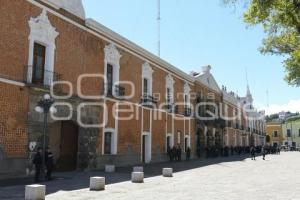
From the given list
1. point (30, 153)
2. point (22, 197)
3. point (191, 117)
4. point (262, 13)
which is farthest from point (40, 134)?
point (191, 117)

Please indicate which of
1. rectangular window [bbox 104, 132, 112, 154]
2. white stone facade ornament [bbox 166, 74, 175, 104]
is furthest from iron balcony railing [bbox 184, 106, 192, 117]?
rectangular window [bbox 104, 132, 112, 154]

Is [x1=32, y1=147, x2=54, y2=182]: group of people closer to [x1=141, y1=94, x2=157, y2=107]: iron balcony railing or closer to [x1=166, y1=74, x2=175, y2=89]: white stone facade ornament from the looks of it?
[x1=141, y1=94, x2=157, y2=107]: iron balcony railing

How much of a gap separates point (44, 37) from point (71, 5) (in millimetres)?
2893

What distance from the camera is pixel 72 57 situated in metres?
20.5

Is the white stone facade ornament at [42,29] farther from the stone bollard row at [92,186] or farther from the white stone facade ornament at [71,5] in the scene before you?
the stone bollard row at [92,186]

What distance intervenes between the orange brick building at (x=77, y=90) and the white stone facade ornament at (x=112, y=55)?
6 centimetres

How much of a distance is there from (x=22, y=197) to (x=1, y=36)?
24.8 feet

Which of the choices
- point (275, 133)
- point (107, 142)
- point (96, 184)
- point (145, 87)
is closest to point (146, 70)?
point (145, 87)

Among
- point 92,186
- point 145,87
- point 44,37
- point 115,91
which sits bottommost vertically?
point 92,186

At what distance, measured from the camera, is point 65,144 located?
69.5 ft

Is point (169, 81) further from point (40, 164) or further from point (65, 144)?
point (40, 164)

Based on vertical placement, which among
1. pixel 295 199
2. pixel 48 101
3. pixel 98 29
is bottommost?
pixel 295 199

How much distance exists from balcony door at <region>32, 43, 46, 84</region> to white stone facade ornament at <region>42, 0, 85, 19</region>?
2135 millimetres

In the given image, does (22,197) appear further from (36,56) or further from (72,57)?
(72,57)
